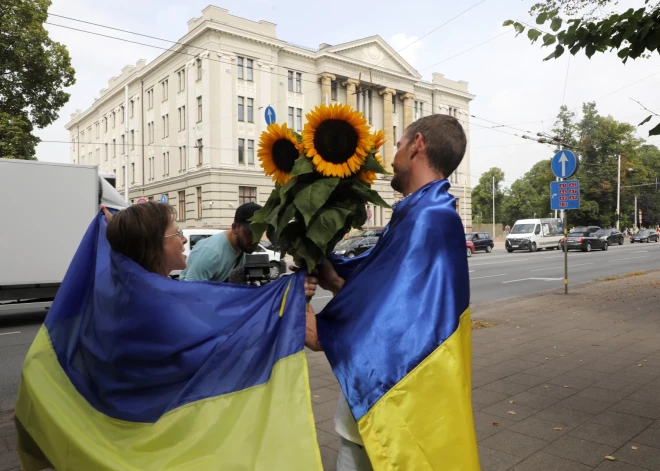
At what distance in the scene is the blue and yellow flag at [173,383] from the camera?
2.09 metres

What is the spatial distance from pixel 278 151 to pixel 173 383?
3.65 feet

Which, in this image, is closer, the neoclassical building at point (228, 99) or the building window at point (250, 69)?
the neoclassical building at point (228, 99)

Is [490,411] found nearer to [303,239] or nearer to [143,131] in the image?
[303,239]

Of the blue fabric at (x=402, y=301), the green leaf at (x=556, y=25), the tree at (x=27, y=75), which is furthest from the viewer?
the tree at (x=27, y=75)

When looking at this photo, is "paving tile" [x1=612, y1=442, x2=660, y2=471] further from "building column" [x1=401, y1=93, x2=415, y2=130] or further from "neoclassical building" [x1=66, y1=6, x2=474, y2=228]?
"building column" [x1=401, y1=93, x2=415, y2=130]

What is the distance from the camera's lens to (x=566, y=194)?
1316cm

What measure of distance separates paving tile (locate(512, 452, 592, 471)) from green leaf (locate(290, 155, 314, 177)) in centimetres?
263

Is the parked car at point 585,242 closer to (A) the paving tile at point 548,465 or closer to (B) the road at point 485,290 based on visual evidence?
(B) the road at point 485,290

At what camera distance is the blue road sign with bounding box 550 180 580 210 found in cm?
1298

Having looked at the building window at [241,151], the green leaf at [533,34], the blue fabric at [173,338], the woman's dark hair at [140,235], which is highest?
the building window at [241,151]

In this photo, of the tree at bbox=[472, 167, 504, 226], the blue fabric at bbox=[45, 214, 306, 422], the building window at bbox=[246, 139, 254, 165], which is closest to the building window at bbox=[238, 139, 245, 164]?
the building window at bbox=[246, 139, 254, 165]

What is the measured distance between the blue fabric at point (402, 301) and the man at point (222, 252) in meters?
1.66

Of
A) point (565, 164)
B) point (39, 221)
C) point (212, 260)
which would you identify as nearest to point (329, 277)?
point (212, 260)

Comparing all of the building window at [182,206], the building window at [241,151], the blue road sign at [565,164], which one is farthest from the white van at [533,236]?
the blue road sign at [565,164]
